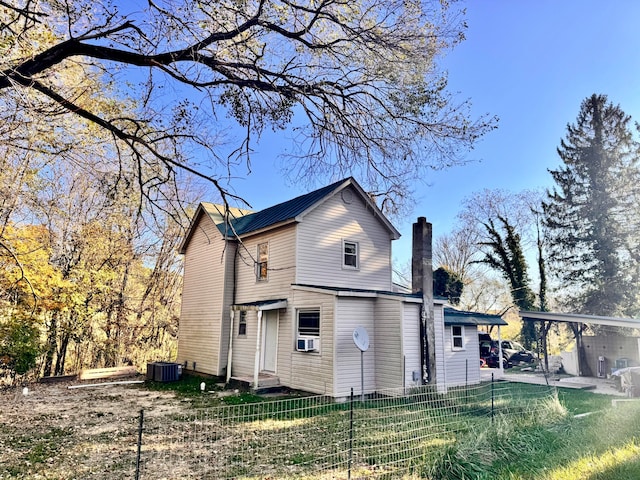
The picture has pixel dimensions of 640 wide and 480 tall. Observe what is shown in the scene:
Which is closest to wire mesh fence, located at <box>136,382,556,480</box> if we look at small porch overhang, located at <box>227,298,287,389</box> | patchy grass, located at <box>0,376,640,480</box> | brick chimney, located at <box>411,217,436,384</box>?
patchy grass, located at <box>0,376,640,480</box>

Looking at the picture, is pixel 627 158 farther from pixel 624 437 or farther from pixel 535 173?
pixel 624 437

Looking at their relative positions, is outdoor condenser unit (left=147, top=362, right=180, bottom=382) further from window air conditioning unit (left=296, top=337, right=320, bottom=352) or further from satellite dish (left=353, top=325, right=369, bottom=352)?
satellite dish (left=353, top=325, right=369, bottom=352)

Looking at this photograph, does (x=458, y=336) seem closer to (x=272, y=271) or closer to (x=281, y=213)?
(x=272, y=271)

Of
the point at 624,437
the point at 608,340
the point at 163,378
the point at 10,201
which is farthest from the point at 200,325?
the point at 608,340

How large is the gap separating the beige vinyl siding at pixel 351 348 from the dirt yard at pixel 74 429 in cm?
399

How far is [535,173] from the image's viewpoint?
26.7 meters

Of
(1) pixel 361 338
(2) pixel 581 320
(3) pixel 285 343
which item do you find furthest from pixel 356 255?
(2) pixel 581 320

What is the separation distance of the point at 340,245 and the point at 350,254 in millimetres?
555

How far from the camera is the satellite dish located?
10.2 metres

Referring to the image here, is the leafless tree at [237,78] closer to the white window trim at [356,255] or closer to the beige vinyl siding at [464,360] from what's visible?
the white window trim at [356,255]

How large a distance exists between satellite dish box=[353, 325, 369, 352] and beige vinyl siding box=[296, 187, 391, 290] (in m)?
2.65

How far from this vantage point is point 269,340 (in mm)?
13234

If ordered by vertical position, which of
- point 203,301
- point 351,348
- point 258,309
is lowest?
point 351,348

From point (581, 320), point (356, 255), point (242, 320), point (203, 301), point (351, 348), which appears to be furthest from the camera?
point (203, 301)
